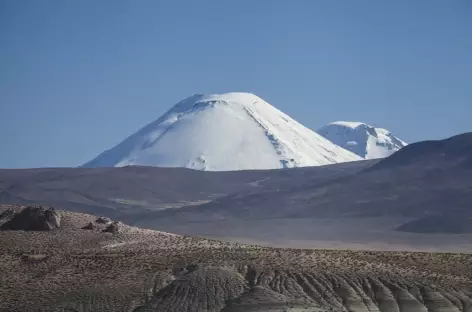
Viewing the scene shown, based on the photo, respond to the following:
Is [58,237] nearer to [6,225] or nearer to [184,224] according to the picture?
[6,225]

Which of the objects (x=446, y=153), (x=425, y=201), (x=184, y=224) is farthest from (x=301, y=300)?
(x=446, y=153)

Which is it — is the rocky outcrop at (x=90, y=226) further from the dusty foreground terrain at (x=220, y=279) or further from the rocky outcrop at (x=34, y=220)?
the dusty foreground terrain at (x=220, y=279)

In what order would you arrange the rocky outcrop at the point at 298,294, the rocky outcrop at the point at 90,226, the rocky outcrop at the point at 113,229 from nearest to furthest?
the rocky outcrop at the point at 298,294 → the rocky outcrop at the point at 113,229 → the rocky outcrop at the point at 90,226

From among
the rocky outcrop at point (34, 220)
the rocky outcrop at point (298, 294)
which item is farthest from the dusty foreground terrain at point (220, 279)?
the rocky outcrop at point (34, 220)

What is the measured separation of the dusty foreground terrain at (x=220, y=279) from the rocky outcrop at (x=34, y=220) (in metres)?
2.47

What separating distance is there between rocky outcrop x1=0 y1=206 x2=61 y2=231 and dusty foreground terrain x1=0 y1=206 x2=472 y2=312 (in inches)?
97.1

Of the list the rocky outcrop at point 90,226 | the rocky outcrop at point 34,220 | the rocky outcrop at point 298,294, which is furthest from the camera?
the rocky outcrop at point 90,226

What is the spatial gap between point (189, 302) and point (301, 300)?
3.90 meters

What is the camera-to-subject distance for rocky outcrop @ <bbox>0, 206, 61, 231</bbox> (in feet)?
142

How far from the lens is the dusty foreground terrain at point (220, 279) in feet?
102

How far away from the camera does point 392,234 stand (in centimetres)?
10519

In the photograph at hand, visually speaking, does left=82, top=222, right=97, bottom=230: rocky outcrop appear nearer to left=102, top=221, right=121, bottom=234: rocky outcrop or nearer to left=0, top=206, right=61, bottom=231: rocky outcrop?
left=102, top=221, right=121, bottom=234: rocky outcrop

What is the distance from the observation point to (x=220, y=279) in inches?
1292

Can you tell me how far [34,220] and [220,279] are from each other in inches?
559
